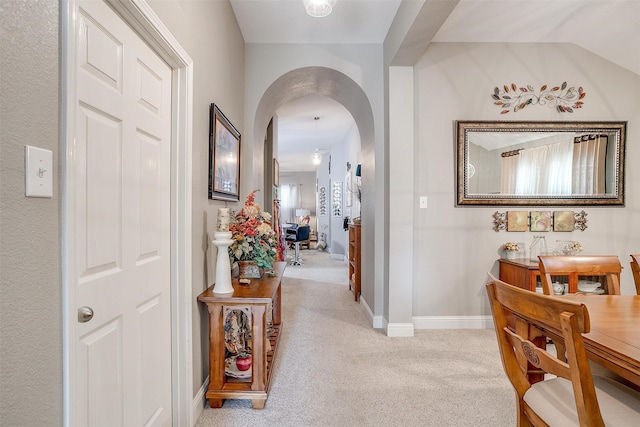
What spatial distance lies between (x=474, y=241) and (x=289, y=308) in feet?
6.97

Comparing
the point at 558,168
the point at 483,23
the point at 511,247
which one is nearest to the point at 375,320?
the point at 511,247

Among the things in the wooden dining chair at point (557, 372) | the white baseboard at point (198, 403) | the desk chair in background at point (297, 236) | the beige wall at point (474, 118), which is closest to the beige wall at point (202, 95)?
the white baseboard at point (198, 403)

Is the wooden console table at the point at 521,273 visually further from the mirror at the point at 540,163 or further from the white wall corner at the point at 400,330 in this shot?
the white wall corner at the point at 400,330

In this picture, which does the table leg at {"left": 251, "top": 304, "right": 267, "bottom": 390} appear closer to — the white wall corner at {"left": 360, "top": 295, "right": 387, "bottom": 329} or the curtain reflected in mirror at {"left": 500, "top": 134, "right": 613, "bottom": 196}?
the white wall corner at {"left": 360, "top": 295, "right": 387, "bottom": 329}

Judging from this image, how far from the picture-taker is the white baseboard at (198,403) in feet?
5.21

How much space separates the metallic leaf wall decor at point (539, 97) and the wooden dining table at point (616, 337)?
7.06 feet

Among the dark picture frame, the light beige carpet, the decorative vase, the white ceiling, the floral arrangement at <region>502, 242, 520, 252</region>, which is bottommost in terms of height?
the light beige carpet

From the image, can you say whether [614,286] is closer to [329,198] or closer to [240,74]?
[240,74]

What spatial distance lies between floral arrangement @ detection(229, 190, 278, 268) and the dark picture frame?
216 millimetres

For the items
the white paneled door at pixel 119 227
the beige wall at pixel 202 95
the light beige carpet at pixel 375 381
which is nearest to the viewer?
the white paneled door at pixel 119 227

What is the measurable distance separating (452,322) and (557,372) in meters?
2.17

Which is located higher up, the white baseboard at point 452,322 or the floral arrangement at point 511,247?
the floral arrangement at point 511,247

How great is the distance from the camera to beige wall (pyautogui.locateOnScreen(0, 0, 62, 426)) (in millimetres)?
633

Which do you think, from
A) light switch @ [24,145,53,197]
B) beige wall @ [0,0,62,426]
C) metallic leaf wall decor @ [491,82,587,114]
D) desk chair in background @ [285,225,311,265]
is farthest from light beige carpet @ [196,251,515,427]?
desk chair in background @ [285,225,311,265]
